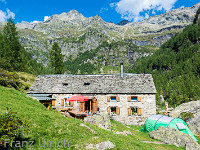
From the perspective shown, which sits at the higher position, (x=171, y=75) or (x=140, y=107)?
(x=171, y=75)

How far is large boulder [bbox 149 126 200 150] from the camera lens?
14820 millimetres

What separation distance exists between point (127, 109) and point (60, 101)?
1092 cm

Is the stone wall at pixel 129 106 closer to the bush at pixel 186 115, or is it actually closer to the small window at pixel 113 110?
the small window at pixel 113 110

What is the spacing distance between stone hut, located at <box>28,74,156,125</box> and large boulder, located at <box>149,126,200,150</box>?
764 cm

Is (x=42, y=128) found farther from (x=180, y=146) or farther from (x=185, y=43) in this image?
(x=185, y=43)

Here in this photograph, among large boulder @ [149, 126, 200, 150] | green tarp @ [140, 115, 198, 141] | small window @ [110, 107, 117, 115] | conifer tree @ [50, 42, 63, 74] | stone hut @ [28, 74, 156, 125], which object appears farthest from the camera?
conifer tree @ [50, 42, 63, 74]

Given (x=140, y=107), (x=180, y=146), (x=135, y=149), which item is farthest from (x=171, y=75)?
(x=135, y=149)

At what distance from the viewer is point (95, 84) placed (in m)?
28.2

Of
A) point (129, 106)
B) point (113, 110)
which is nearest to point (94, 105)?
point (113, 110)

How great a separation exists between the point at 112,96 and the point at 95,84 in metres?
4.07

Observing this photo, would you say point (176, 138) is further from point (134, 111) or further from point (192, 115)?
point (134, 111)

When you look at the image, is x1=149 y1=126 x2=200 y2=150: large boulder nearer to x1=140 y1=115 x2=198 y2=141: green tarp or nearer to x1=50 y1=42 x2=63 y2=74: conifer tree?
x1=140 y1=115 x2=198 y2=141: green tarp

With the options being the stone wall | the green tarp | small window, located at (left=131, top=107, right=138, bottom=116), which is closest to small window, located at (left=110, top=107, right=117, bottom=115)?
the stone wall

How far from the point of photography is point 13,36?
44719 millimetres
